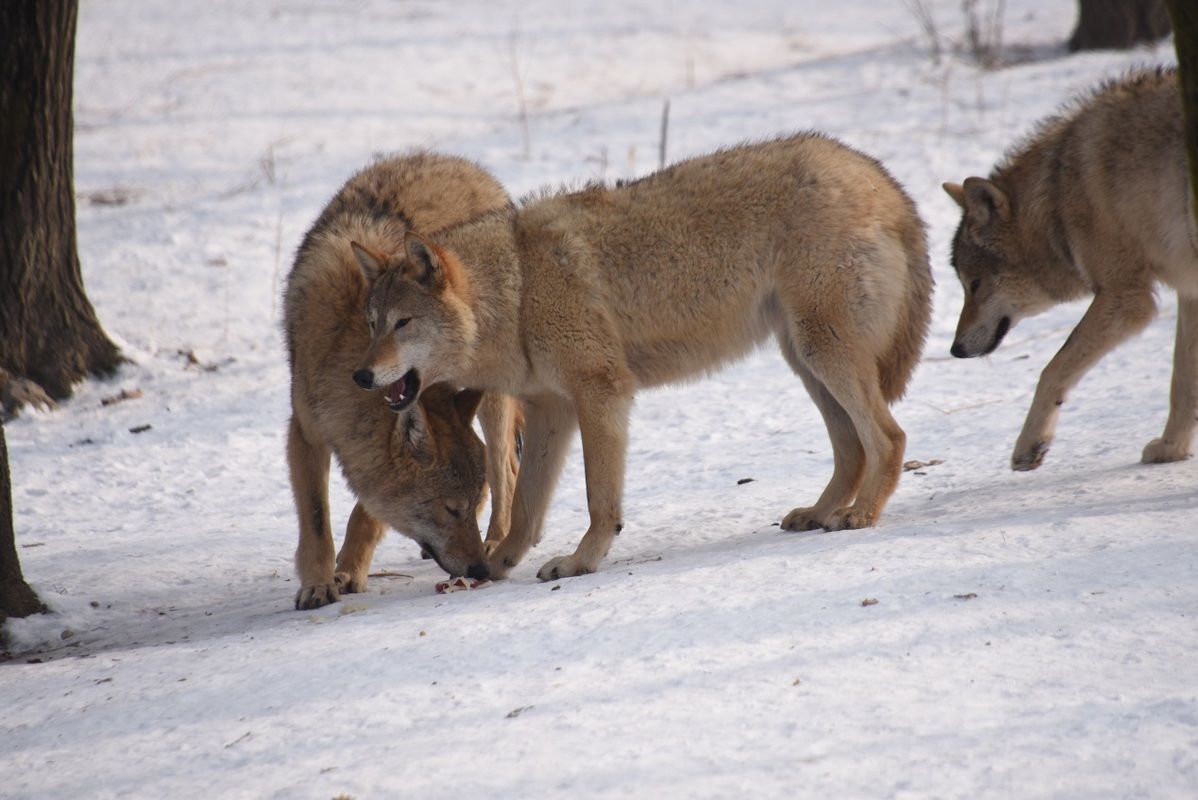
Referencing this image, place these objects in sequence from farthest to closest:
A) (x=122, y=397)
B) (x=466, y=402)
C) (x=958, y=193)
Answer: (x=122, y=397), (x=958, y=193), (x=466, y=402)

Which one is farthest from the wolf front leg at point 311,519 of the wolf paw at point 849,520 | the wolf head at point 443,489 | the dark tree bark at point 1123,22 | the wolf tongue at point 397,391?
the dark tree bark at point 1123,22

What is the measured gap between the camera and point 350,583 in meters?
6.00

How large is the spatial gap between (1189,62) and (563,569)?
329 cm

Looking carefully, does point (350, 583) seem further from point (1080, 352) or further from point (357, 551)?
point (1080, 352)

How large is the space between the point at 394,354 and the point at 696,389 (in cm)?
386

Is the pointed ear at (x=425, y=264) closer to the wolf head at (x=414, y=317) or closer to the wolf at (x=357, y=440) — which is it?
the wolf head at (x=414, y=317)

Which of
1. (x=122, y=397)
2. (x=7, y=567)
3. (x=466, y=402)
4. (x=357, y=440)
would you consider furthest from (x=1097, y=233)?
(x=122, y=397)

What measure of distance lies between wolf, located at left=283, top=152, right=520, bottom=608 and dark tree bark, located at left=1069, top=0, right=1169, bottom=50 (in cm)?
1098

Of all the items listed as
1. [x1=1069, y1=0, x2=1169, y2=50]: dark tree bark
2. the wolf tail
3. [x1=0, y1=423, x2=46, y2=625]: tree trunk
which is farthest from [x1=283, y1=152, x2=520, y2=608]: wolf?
[x1=1069, y1=0, x2=1169, y2=50]: dark tree bark

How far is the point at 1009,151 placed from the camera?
669 centimetres

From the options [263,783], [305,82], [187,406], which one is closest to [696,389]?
[187,406]

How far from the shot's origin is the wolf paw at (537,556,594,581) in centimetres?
554

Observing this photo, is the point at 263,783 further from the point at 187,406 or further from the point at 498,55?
the point at 498,55

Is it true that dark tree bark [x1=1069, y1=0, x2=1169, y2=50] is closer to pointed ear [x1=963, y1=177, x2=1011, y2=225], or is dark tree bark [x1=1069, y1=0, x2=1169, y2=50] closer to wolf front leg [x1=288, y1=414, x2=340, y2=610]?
pointed ear [x1=963, y1=177, x2=1011, y2=225]
